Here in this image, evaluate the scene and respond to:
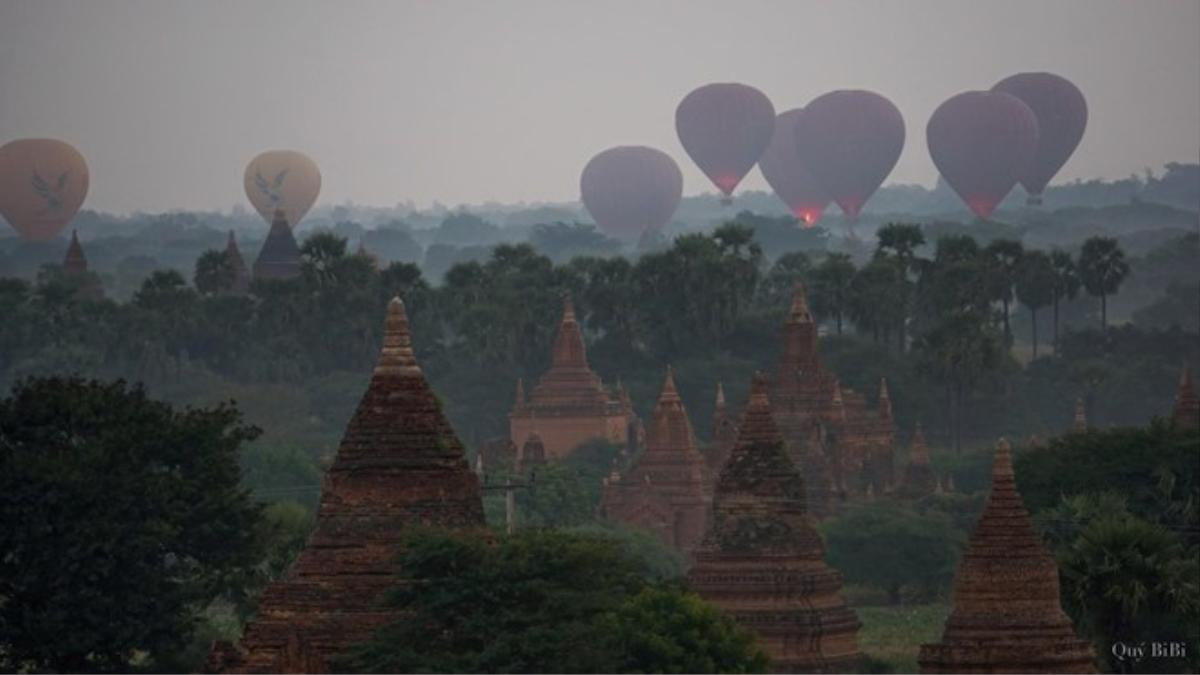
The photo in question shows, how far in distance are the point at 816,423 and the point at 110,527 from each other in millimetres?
55789

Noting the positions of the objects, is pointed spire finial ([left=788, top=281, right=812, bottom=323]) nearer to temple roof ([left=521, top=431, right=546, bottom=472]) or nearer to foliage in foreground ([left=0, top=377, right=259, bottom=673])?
temple roof ([left=521, top=431, right=546, bottom=472])

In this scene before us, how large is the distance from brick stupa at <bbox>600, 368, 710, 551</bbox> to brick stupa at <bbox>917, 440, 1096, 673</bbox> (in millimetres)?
55492

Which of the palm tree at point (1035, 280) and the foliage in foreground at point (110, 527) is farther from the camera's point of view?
the palm tree at point (1035, 280)

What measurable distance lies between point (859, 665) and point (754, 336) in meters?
92.6

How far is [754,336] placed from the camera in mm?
162875

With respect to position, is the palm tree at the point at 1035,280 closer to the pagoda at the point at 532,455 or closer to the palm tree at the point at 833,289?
the palm tree at the point at 833,289

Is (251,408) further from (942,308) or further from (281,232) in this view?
(281,232)

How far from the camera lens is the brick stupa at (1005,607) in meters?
50.1

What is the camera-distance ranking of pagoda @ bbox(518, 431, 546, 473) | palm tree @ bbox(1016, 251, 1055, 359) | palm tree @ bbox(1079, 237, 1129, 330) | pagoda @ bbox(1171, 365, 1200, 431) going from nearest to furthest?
pagoda @ bbox(1171, 365, 1200, 431) < pagoda @ bbox(518, 431, 546, 473) < palm tree @ bbox(1016, 251, 1055, 359) < palm tree @ bbox(1079, 237, 1129, 330)

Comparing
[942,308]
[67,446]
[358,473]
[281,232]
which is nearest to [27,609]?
[67,446]

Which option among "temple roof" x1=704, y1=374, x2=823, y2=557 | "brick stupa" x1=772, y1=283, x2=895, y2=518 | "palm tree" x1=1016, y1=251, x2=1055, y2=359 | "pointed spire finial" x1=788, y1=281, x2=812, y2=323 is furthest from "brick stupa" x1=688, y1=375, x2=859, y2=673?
"palm tree" x1=1016, y1=251, x2=1055, y2=359

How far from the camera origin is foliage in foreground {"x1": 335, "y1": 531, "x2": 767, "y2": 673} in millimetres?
47250

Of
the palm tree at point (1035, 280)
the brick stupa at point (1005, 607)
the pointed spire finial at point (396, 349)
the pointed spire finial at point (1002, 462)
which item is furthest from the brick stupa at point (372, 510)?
the palm tree at point (1035, 280)

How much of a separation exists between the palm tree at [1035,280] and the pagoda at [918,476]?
4206cm
